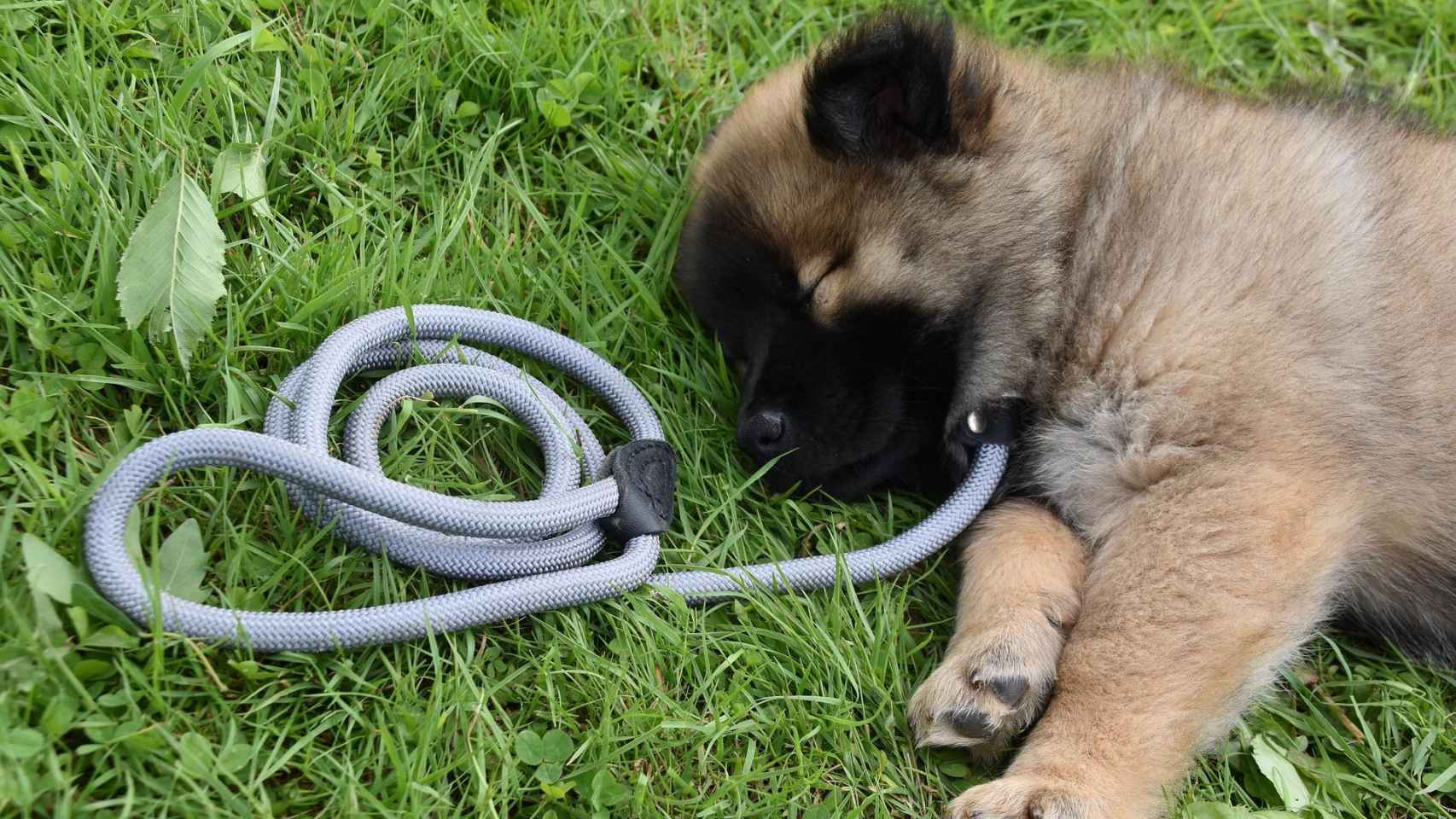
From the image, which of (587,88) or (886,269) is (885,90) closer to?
(886,269)

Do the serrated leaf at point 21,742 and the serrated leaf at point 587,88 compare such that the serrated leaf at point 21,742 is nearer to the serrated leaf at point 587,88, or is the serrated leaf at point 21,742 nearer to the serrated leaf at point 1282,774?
the serrated leaf at point 587,88

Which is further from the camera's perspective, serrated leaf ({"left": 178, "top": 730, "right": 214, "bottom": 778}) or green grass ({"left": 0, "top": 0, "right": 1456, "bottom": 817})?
green grass ({"left": 0, "top": 0, "right": 1456, "bottom": 817})

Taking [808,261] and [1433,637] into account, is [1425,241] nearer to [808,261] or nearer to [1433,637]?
[1433,637]

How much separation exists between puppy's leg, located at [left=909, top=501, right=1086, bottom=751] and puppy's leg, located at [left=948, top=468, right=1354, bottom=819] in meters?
0.06

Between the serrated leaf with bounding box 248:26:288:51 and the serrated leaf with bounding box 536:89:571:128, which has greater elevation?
the serrated leaf with bounding box 248:26:288:51

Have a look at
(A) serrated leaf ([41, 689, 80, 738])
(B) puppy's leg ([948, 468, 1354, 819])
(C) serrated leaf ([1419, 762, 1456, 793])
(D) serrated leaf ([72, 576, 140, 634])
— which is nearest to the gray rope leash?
(D) serrated leaf ([72, 576, 140, 634])

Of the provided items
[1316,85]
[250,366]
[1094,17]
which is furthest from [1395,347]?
[250,366]

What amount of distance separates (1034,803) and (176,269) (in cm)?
172

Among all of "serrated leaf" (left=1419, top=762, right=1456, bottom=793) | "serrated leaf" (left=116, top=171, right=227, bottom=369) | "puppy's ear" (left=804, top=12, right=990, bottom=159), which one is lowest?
"serrated leaf" (left=1419, top=762, right=1456, bottom=793)

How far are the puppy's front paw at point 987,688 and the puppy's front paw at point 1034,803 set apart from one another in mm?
128

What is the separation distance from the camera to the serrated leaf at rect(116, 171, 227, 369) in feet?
6.58

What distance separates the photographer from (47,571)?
161 centimetres

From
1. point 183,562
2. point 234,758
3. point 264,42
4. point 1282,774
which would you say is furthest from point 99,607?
point 1282,774

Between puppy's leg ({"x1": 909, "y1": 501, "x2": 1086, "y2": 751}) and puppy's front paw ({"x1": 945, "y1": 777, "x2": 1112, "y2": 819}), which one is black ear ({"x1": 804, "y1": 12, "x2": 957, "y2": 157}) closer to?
puppy's leg ({"x1": 909, "y1": 501, "x2": 1086, "y2": 751})
